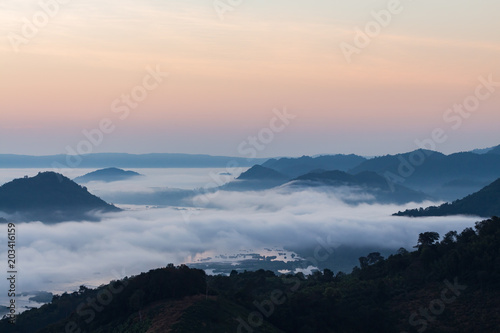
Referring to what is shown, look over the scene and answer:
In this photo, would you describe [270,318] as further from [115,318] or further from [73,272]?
[73,272]

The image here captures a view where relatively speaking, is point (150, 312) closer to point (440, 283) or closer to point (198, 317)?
point (198, 317)

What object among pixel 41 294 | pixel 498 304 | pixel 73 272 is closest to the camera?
pixel 498 304

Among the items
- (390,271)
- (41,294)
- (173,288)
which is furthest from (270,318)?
(41,294)

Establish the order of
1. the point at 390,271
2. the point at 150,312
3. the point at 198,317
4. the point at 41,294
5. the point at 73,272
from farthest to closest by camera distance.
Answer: the point at 73,272 < the point at 41,294 < the point at 390,271 < the point at 150,312 < the point at 198,317

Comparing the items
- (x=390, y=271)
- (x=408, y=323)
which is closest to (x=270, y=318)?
(x=408, y=323)

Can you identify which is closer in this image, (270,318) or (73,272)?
(270,318)

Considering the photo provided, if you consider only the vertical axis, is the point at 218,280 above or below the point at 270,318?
above

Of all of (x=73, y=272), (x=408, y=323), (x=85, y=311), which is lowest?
(x=408, y=323)
